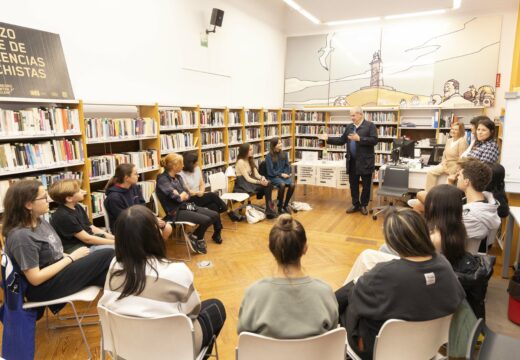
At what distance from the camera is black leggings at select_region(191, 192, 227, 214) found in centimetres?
496

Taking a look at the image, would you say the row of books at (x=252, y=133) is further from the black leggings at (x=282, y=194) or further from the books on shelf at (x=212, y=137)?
the black leggings at (x=282, y=194)

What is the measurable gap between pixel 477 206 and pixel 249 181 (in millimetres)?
3570

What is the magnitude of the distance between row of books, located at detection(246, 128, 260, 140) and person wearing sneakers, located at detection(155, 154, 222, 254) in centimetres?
316

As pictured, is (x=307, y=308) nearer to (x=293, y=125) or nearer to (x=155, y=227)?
(x=155, y=227)

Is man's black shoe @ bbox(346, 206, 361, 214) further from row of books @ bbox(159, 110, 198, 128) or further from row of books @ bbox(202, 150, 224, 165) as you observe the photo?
row of books @ bbox(159, 110, 198, 128)

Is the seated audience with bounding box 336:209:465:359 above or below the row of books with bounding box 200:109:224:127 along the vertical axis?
below

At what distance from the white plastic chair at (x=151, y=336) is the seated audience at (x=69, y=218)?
148 cm

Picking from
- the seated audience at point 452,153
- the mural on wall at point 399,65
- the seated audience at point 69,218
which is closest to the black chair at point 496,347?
the seated audience at point 69,218

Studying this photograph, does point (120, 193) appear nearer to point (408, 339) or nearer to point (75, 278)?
point (75, 278)

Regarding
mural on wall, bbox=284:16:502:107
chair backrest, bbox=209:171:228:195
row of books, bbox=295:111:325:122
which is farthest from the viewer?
row of books, bbox=295:111:325:122

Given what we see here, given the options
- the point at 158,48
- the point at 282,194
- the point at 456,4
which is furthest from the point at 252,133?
the point at 456,4

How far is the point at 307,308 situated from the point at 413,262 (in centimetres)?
56

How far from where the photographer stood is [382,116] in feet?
27.9

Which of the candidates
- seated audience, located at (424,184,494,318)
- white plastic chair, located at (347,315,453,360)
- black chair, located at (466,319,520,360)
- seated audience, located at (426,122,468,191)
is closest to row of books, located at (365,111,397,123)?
seated audience, located at (426,122,468,191)
